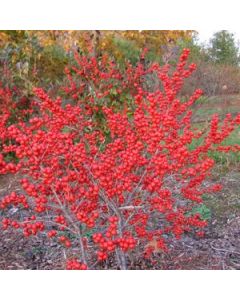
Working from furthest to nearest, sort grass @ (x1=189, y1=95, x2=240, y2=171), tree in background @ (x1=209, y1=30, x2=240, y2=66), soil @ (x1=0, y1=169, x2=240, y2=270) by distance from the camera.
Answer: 1. tree in background @ (x1=209, y1=30, x2=240, y2=66)
2. grass @ (x1=189, y1=95, x2=240, y2=171)
3. soil @ (x1=0, y1=169, x2=240, y2=270)

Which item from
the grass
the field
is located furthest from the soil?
the grass

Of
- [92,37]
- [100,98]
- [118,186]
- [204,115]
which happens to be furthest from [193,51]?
[118,186]

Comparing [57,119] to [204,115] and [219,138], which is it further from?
[204,115]

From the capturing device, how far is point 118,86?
448 cm

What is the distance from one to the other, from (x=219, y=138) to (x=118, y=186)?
2.31 ft

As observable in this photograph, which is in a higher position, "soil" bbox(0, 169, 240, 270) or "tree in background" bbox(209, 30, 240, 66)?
"tree in background" bbox(209, 30, 240, 66)

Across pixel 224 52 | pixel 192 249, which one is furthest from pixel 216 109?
pixel 192 249

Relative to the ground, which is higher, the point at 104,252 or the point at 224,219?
the point at 104,252

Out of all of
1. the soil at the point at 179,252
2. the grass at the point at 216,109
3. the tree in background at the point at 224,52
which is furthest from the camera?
the tree in background at the point at 224,52

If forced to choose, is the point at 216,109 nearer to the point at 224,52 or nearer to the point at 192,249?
the point at 224,52

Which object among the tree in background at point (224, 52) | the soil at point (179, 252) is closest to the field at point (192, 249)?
the soil at point (179, 252)

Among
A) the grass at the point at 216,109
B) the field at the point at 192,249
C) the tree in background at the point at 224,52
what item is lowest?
the field at the point at 192,249

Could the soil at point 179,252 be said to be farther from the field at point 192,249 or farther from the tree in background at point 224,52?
the tree in background at point 224,52

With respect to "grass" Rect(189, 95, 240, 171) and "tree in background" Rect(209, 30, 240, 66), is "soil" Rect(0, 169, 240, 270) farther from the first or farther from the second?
"tree in background" Rect(209, 30, 240, 66)
